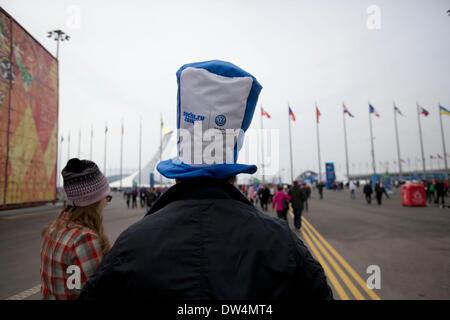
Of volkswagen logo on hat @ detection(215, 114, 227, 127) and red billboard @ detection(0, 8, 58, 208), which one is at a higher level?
red billboard @ detection(0, 8, 58, 208)

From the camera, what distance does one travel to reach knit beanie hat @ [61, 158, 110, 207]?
79.1 inches

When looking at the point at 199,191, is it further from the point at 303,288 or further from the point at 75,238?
the point at 75,238

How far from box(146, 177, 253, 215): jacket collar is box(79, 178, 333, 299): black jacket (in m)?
0.06

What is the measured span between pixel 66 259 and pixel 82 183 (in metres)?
0.58

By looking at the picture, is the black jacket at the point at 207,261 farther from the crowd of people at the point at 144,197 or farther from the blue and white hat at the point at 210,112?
the crowd of people at the point at 144,197

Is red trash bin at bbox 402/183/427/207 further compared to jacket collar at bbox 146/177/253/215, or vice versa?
red trash bin at bbox 402/183/427/207

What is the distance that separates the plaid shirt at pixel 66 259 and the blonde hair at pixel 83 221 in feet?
0.15

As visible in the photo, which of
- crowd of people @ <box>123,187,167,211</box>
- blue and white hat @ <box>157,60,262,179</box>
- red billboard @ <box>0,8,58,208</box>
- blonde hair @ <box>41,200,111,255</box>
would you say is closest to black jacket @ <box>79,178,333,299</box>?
blue and white hat @ <box>157,60,262,179</box>

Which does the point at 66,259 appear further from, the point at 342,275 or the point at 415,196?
the point at 415,196

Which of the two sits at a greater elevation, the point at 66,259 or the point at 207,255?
the point at 207,255

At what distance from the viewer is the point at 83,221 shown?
1.97 metres

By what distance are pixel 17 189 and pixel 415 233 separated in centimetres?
2258

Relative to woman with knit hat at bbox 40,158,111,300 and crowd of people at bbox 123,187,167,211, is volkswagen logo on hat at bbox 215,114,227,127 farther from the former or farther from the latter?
crowd of people at bbox 123,187,167,211

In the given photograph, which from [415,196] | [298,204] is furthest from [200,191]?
[415,196]
